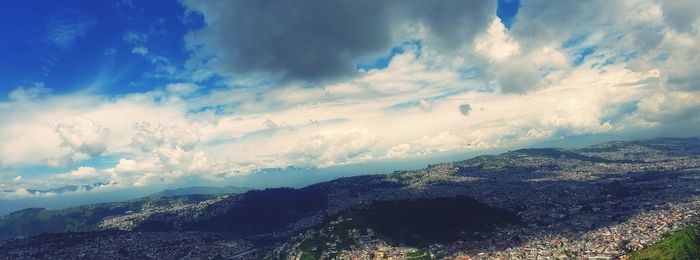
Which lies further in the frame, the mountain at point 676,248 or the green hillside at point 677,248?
the mountain at point 676,248

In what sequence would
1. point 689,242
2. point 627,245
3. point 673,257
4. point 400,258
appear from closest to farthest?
point 673,257
point 689,242
point 627,245
point 400,258

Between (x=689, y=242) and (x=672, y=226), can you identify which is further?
(x=672, y=226)

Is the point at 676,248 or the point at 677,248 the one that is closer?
the point at 677,248

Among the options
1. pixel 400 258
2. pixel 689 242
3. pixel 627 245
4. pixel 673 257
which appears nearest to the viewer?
pixel 673 257

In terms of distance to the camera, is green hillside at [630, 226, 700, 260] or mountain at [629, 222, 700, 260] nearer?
green hillside at [630, 226, 700, 260]

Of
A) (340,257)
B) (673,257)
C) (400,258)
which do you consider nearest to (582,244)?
(673,257)

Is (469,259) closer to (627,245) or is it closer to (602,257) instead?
(602,257)

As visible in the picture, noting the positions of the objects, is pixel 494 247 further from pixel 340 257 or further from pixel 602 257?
pixel 340 257
